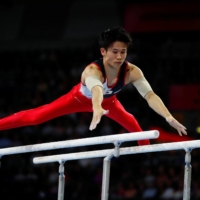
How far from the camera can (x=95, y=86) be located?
17.6 feet

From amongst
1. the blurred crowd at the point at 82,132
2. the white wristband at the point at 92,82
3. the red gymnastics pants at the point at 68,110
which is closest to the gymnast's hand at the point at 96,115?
the white wristband at the point at 92,82

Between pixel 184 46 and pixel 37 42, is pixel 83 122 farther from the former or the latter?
pixel 37 42

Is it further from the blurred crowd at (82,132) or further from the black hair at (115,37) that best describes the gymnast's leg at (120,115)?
the blurred crowd at (82,132)

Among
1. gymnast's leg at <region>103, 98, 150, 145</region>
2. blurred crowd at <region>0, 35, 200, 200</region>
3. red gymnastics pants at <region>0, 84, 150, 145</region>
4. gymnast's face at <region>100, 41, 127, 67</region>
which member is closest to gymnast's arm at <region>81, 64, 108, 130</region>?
gymnast's face at <region>100, 41, 127, 67</region>

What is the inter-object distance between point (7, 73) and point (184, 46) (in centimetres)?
470

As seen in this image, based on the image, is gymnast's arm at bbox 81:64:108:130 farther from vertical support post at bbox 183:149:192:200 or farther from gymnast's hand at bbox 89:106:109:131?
vertical support post at bbox 183:149:192:200

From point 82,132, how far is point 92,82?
6885 mm

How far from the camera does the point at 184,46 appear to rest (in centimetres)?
1441

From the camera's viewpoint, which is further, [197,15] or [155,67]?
[155,67]

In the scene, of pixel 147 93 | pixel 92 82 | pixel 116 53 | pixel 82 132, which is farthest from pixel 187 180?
pixel 82 132

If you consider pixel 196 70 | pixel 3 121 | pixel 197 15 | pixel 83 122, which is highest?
pixel 197 15

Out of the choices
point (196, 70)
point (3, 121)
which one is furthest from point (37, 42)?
point (3, 121)

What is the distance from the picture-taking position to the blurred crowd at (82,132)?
431 inches

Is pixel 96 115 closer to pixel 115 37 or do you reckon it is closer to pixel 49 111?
pixel 115 37
